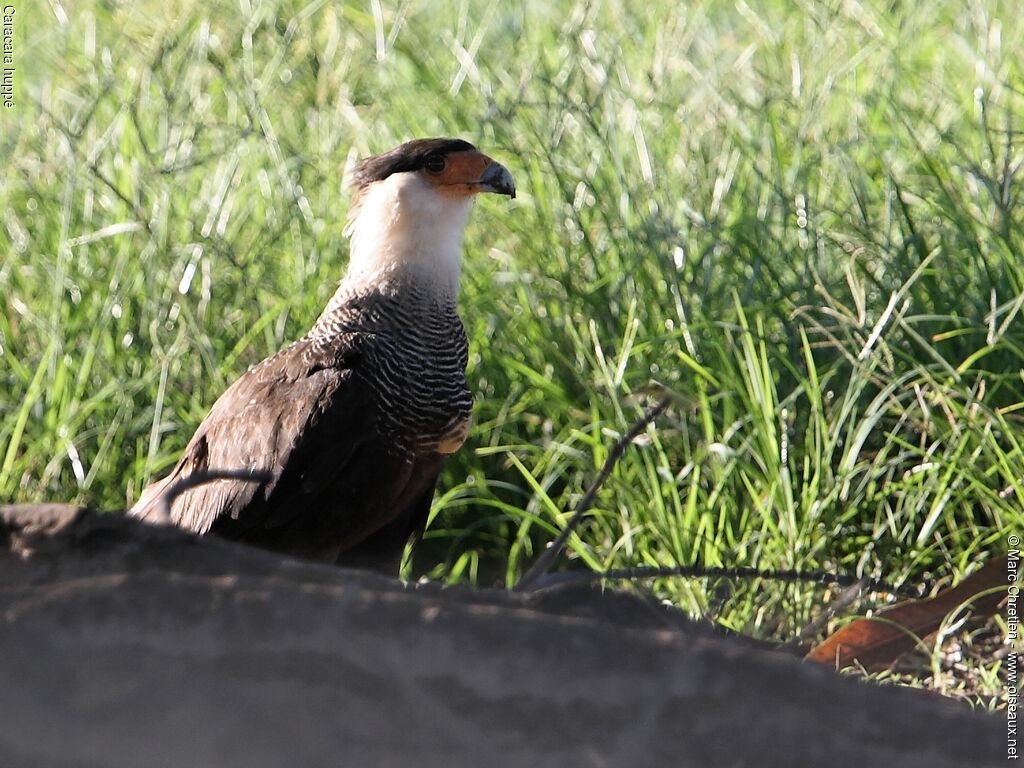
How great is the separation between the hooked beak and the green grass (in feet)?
1.66

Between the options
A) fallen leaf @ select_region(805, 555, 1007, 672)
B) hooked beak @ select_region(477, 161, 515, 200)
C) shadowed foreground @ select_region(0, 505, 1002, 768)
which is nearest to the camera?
shadowed foreground @ select_region(0, 505, 1002, 768)

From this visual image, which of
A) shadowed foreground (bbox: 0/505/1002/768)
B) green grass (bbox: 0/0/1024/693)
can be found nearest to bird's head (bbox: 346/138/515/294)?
green grass (bbox: 0/0/1024/693)

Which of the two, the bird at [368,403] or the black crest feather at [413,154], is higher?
the black crest feather at [413,154]

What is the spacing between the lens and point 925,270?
10.7ft

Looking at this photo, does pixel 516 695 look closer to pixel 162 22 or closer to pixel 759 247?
pixel 759 247

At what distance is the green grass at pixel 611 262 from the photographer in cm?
320

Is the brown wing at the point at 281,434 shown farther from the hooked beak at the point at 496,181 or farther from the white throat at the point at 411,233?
the hooked beak at the point at 496,181

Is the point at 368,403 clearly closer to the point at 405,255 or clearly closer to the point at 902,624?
the point at 405,255

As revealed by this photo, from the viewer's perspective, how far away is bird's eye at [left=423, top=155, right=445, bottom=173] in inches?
126

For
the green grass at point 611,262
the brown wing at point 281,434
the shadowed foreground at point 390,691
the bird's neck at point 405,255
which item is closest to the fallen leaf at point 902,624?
the green grass at point 611,262

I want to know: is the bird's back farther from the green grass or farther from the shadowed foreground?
the shadowed foreground

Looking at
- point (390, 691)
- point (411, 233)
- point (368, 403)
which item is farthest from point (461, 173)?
point (390, 691)

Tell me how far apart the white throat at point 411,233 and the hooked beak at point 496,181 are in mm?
70

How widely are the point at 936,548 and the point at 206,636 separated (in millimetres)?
2280
